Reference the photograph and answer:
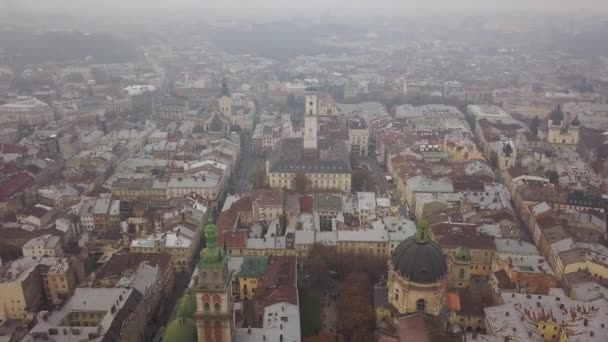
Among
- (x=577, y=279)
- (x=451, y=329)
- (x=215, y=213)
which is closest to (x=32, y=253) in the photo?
(x=215, y=213)

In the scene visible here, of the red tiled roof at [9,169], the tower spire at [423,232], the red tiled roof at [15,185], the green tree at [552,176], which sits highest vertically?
the tower spire at [423,232]

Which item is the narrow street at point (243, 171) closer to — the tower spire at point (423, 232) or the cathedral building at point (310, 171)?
the cathedral building at point (310, 171)

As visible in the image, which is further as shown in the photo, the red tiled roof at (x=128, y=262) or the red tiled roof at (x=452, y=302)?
the red tiled roof at (x=128, y=262)

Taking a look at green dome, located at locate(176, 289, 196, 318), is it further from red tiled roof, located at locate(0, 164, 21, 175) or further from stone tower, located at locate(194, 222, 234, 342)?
red tiled roof, located at locate(0, 164, 21, 175)

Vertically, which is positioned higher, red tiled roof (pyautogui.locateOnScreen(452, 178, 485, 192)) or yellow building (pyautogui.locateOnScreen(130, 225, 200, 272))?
red tiled roof (pyautogui.locateOnScreen(452, 178, 485, 192))

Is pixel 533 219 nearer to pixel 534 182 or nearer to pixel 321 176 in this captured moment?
pixel 534 182

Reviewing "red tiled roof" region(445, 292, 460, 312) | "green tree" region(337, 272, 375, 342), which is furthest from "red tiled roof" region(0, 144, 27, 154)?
"red tiled roof" region(445, 292, 460, 312)

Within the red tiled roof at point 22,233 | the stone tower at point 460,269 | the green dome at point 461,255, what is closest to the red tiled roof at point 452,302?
the stone tower at point 460,269
